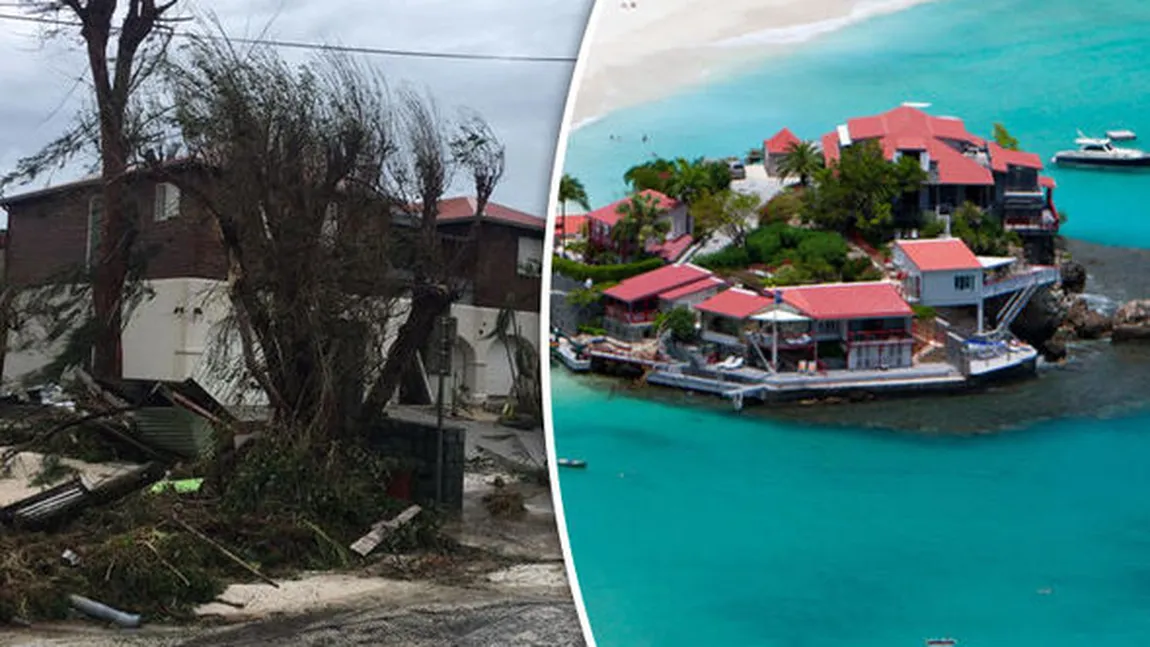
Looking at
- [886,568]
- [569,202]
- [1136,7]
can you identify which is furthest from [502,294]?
[1136,7]

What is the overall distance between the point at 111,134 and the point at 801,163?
1.66 metres

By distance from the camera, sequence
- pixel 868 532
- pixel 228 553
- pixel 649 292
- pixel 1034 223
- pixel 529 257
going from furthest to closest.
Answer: pixel 228 553
pixel 529 257
pixel 1034 223
pixel 649 292
pixel 868 532

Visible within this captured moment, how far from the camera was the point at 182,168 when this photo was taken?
A: 9.14 feet

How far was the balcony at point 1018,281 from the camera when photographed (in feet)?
6.88

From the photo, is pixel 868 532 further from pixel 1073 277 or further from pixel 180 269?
pixel 180 269

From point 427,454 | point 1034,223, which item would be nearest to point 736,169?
point 1034,223

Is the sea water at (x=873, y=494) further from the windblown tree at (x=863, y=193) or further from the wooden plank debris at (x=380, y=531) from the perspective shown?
the wooden plank debris at (x=380, y=531)

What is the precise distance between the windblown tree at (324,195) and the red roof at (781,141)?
78cm

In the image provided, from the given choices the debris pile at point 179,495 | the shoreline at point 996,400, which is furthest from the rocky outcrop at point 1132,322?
the debris pile at point 179,495

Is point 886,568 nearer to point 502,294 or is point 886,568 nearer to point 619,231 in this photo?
point 619,231

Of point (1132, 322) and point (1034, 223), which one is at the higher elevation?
point (1034, 223)

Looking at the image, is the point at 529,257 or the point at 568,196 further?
the point at 529,257

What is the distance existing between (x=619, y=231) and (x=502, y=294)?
2.31 ft

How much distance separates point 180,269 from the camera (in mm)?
2842
